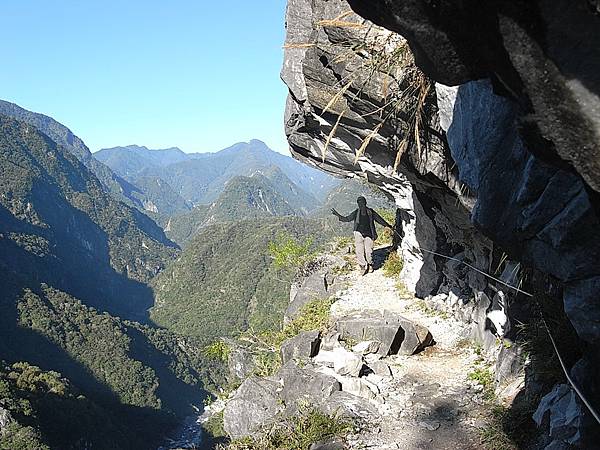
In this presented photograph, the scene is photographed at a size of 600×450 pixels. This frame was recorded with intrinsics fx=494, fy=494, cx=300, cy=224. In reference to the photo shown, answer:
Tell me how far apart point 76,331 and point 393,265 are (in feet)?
273

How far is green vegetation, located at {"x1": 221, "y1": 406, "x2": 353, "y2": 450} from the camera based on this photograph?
691 cm

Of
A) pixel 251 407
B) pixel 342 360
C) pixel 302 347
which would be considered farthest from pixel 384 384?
pixel 251 407

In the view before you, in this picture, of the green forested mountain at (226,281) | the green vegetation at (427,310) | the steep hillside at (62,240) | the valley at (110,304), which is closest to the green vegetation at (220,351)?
the green vegetation at (427,310)

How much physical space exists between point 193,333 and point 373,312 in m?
109

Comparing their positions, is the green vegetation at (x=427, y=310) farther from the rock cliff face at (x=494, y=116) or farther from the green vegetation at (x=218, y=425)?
the green vegetation at (x=218, y=425)

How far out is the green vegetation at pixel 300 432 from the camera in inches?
272

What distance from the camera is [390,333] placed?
9219mm

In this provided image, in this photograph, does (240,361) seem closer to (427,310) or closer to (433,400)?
(427,310)

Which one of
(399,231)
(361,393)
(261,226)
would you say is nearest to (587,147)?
(361,393)

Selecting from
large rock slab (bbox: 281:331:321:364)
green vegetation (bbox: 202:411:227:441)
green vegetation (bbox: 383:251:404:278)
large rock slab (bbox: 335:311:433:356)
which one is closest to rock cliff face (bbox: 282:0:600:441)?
large rock slab (bbox: 335:311:433:356)

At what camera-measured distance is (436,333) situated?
9930mm

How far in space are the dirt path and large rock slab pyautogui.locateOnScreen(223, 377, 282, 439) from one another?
2.10 m

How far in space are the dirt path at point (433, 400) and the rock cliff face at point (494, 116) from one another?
33.0 inches

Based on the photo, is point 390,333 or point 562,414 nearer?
point 562,414
